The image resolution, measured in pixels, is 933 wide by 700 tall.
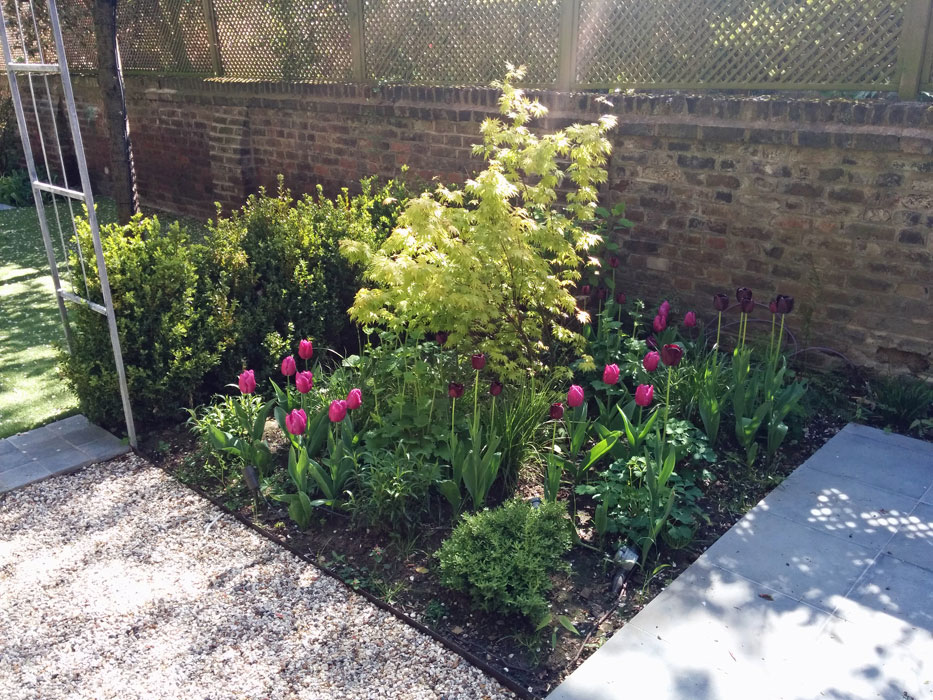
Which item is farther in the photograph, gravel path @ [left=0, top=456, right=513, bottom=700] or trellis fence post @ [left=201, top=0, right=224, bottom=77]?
trellis fence post @ [left=201, top=0, right=224, bottom=77]

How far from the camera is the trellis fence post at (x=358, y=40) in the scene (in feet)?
25.8

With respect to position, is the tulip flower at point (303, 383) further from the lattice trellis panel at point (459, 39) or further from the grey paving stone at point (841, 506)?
the lattice trellis panel at point (459, 39)

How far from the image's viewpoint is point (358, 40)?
7.91m

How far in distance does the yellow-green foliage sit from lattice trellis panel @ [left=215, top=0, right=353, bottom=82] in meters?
4.19

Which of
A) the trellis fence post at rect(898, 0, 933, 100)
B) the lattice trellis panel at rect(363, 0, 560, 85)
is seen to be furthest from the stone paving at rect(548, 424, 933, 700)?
the lattice trellis panel at rect(363, 0, 560, 85)

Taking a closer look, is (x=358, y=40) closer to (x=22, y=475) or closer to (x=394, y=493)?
(x=22, y=475)

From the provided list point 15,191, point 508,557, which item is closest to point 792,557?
point 508,557

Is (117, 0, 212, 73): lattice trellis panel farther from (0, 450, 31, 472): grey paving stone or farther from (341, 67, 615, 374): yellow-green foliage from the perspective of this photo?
(0, 450, 31, 472): grey paving stone

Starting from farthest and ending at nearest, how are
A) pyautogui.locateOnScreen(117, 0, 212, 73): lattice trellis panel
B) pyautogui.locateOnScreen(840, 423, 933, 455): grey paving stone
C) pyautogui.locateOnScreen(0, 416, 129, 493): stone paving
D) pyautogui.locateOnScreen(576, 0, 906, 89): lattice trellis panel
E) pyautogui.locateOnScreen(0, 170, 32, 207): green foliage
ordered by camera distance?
pyautogui.locateOnScreen(0, 170, 32, 207): green foliage → pyautogui.locateOnScreen(117, 0, 212, 73): lattice trellis panel → pyautogui.locateOnScreen(576, 0, 906, 89): lattice trellis panel → pyautogui.locateOnScreen(840, 423, 933, 455): grey paving stone → pyautogui.locateOnScreen(0, 416, 129, 493): stone paving

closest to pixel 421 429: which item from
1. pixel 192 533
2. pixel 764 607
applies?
pixel 192 533

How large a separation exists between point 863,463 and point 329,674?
3.02 m

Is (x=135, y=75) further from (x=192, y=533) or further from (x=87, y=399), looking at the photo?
(x=192, y=533)

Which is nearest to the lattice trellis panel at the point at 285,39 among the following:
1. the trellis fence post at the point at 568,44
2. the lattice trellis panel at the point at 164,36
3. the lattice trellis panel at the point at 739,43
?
the lattice trellis panel at the point at 164,36

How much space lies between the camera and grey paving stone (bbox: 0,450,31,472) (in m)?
4.33
